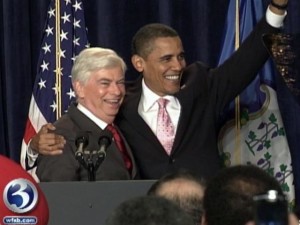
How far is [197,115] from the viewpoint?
13.4 ft

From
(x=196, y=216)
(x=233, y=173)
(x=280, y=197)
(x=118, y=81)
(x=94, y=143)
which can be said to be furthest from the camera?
(x=118, y=81)

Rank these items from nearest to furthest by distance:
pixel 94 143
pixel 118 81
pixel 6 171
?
pixel 6 171 → pixel 94 143 → pixel 118 81

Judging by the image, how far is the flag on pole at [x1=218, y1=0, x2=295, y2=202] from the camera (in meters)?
4.77

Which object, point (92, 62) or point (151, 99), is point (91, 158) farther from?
point (151, 99)

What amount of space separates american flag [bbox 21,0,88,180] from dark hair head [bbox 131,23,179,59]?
2.61ft

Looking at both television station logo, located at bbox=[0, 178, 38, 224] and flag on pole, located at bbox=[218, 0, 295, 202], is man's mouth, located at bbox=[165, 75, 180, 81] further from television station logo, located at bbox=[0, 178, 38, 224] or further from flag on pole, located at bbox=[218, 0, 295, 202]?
television station logo, located at bbox=[0, 178, 38, 224]

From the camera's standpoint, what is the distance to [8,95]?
16.2ft

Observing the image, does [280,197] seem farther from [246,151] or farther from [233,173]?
[246,151]

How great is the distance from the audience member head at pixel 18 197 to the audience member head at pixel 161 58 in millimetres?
2476

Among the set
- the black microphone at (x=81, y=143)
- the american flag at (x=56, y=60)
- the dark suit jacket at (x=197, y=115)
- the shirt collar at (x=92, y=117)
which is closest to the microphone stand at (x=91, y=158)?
the black microphone at (x=81, y=143)

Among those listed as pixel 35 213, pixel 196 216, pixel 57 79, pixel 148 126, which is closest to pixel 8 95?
pixel 57 79

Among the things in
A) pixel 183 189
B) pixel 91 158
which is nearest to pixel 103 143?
pixel 91 158

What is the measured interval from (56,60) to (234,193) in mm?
3426

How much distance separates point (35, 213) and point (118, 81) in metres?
2.31
